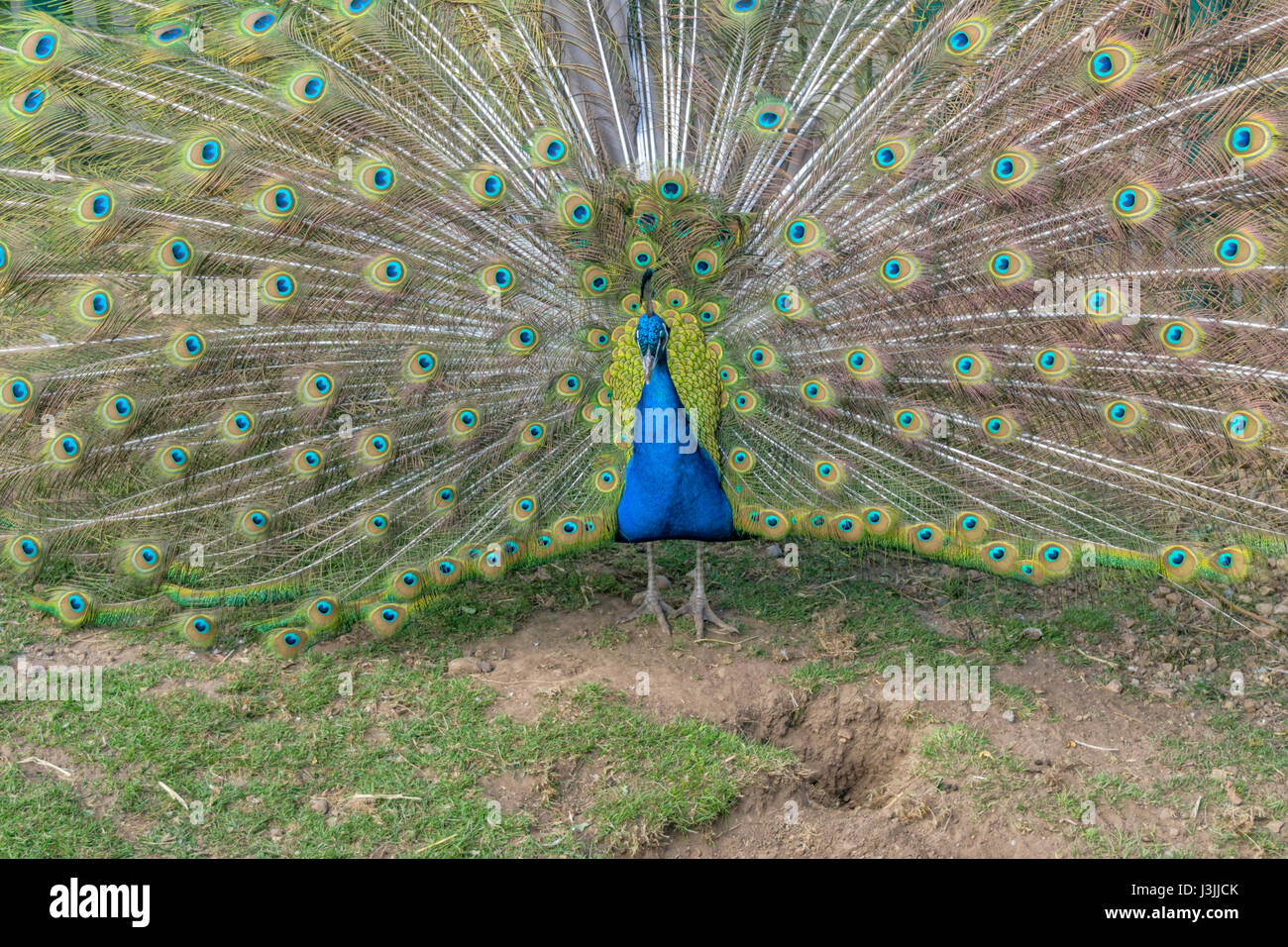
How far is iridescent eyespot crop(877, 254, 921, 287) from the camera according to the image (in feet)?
14.2

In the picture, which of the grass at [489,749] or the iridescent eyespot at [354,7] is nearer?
the grass at [489,749]

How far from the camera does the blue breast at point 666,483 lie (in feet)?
14.7

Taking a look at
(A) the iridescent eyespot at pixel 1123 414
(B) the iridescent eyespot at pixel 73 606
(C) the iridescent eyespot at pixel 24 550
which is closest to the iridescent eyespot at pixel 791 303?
(A) the iridescent eyespot at pixel 1123 414

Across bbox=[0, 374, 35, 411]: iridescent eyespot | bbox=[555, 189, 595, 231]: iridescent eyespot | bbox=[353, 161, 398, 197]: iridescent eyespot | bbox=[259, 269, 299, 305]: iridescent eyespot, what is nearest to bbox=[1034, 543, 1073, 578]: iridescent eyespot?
bbox=[555, 189, 595, 231]: iridescent eyespot

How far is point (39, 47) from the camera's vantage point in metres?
3.96

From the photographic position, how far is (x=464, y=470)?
4699mm

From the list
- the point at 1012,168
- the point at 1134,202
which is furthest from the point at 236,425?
the point at 1134,202

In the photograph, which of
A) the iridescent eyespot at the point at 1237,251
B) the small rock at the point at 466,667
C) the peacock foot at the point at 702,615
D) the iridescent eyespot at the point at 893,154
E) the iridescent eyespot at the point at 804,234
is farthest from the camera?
the peacock foot at the point at 702,615

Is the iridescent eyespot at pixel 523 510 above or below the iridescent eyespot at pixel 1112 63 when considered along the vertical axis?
below

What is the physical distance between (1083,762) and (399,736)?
9.67 feet

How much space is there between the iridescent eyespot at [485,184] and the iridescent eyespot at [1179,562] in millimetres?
3261

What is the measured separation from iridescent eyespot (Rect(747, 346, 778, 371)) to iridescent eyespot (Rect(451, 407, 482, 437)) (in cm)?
131

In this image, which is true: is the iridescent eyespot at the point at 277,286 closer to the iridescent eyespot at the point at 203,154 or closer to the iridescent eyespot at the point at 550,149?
the iridescent eyespot at the point at 203,154

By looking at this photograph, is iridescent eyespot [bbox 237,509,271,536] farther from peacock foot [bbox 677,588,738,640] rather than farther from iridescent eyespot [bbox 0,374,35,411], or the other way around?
peacock foot [bbox 677,588,738,640]
